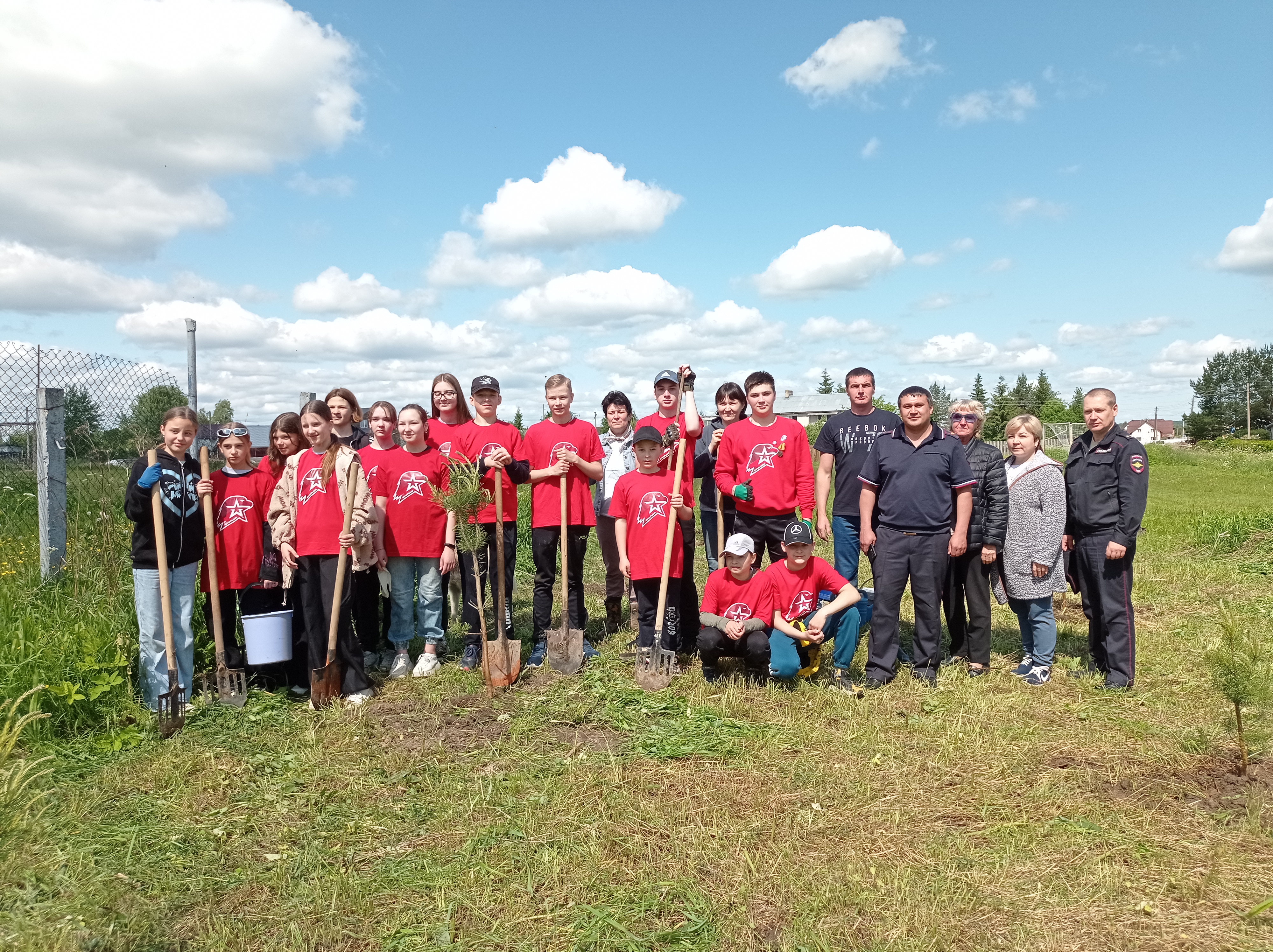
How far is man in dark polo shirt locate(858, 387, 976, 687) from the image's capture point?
221 inches

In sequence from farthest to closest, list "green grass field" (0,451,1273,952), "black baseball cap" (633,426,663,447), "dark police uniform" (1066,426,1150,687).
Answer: "black baseball cap" (633,426,663,447) → "dark police uniform" (1066,426,1150,687) → "green grass field" (0,451,1273,952)

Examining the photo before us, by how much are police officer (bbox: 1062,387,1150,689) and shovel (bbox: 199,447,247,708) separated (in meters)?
5.84

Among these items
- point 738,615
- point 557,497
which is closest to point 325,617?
point 557,497

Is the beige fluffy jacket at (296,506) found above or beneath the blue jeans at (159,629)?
above

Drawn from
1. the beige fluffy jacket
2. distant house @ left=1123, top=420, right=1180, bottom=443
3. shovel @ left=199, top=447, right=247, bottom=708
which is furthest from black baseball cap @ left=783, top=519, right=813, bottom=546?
distant house @ left=1123, top=420, right=1180, bottom=443

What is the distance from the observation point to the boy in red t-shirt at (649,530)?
604 centimetres

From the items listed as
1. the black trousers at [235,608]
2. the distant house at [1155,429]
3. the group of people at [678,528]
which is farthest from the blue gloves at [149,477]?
the distant house at [1155,429]

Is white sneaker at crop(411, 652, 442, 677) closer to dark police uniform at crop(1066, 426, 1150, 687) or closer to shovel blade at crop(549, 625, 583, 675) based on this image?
shovel blade at crop(549, 625, 583, 675)

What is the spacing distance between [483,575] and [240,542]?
1.73 m

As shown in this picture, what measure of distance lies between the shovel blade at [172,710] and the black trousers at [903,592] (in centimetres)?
451

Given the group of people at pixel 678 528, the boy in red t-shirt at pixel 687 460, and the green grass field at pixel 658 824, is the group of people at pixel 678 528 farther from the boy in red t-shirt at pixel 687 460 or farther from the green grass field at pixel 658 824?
the green grass field at pixel 658 824

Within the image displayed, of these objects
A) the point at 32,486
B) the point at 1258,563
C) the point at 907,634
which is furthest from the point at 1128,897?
the point at 1258,563

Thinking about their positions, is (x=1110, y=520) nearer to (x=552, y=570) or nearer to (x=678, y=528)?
(x=678, y=528)

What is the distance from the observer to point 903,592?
18.9 ft
